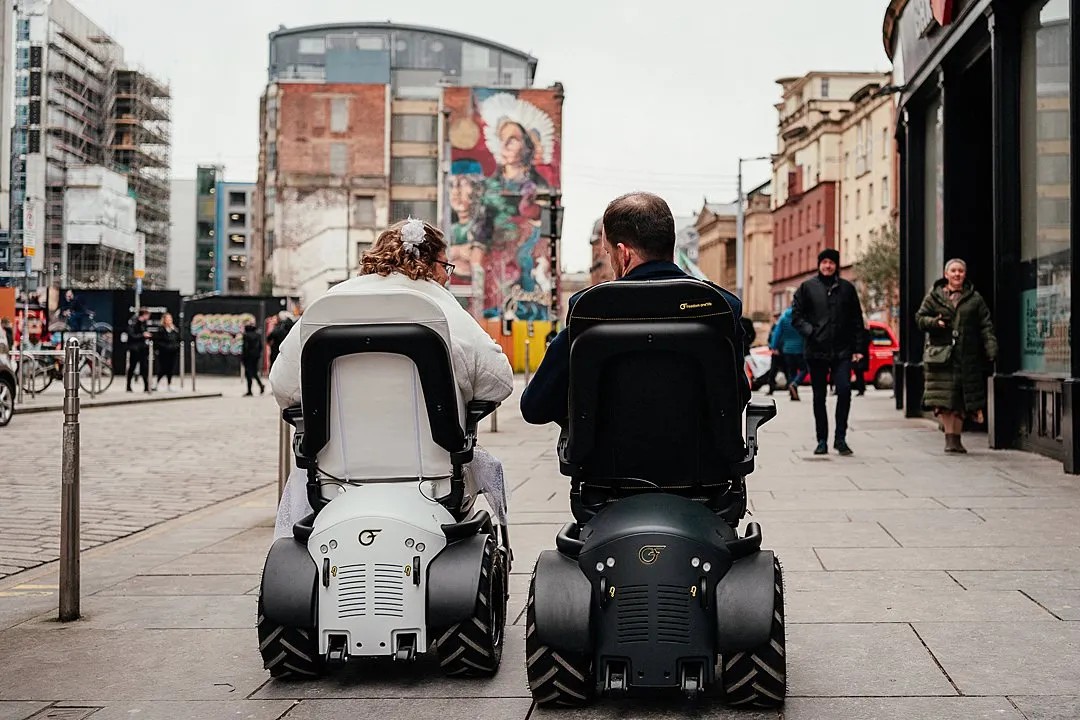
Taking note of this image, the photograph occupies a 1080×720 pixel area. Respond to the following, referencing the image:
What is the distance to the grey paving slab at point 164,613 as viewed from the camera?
16.3 ft

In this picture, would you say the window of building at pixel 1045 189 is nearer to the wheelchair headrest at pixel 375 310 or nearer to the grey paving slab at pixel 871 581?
the grey paving slab at pixel 871 581

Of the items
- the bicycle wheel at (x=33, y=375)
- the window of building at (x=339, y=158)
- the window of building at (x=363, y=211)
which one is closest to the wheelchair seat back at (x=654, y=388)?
the bicycle wheel at (x=33, y=375)

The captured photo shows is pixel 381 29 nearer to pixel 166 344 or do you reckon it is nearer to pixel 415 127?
pixel 415 127

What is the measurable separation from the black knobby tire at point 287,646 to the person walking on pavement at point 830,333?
809 cm

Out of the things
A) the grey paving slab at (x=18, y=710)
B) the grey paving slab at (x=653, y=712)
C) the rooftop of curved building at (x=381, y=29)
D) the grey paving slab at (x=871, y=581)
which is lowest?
the grey paving slab at (x=18, y=710)

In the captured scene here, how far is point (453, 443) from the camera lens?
4.02 m

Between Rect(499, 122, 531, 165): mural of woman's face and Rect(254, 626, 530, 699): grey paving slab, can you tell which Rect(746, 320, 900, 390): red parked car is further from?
Rect(499, 122, 531, 165): mural of woman's face

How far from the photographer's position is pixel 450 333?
13.7ft

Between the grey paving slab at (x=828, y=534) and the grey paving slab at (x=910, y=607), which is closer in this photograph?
the grey paving slab at (x=910, y=607)

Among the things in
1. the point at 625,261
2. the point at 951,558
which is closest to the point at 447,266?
the point at 625,261

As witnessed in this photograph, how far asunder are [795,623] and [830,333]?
700 cm

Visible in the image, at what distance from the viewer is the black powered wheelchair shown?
11.5ft

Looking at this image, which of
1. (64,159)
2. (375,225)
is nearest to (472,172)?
(375,225)

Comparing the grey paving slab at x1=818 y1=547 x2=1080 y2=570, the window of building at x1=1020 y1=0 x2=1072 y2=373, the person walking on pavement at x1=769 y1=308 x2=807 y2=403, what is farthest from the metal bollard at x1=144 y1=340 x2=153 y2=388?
the grey paving slab at x1=818 y1=547 x2=1080 y2=570
